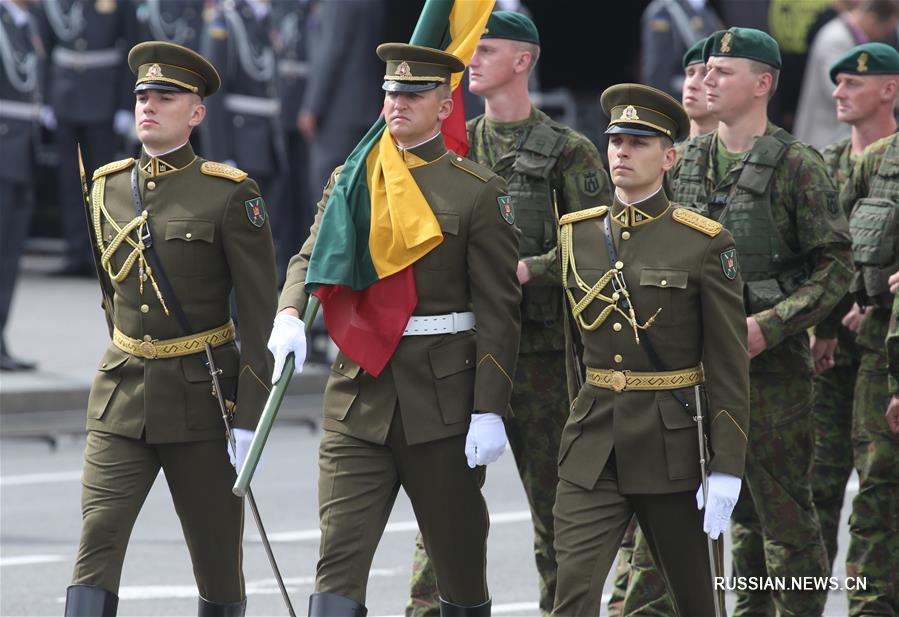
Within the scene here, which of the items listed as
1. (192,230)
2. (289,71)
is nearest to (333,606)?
(192,230)

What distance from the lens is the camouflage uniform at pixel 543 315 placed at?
7.34 meters

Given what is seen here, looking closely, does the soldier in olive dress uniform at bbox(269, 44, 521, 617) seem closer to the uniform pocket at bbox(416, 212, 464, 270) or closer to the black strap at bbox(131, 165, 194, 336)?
the uniform pocket at bbox(416, 212, 464, 270)

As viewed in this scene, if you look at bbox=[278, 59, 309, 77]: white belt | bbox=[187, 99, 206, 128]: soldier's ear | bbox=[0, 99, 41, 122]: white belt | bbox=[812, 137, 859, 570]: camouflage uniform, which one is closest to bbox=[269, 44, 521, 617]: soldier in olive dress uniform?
bbox=[187, 99, 206, 128]: soldier's ear

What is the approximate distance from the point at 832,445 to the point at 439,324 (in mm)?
2327

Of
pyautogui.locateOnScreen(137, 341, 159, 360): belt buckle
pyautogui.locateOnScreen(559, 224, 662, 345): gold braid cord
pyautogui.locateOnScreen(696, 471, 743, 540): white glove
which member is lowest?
pyautogui.locateOnScreen(696, 471, 743, 540): white glove

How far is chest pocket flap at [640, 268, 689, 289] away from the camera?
6180mm

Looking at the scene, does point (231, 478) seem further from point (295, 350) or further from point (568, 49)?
point (568, 49)

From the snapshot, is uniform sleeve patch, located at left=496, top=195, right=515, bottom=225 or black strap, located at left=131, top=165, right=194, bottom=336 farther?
black strap, located at left=131, top=165, right=194, bottom=336

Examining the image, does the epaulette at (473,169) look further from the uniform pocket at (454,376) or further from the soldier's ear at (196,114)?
the soldier's ear at (196,114)

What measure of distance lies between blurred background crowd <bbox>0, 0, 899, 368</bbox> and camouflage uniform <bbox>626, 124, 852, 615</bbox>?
5889 mm

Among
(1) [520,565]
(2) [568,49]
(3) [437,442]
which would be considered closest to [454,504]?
(3) [437,442]

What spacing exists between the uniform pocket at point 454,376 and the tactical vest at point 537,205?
1009 mm

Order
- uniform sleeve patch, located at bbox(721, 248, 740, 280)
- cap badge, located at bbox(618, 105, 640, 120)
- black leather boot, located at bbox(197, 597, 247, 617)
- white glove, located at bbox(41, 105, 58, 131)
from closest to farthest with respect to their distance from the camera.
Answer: uniform sleeve patch, located at bbox(721, 248, 740, 280), cap badge, located at bbox(618, 105, 640, 120), black leather boot, located at bbox(197, 597, 247, 617), white glove, located at bbox(41, 105, 58, 131)

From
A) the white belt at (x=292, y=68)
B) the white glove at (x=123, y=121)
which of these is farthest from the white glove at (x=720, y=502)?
the white glove at (x=123, y=121)
